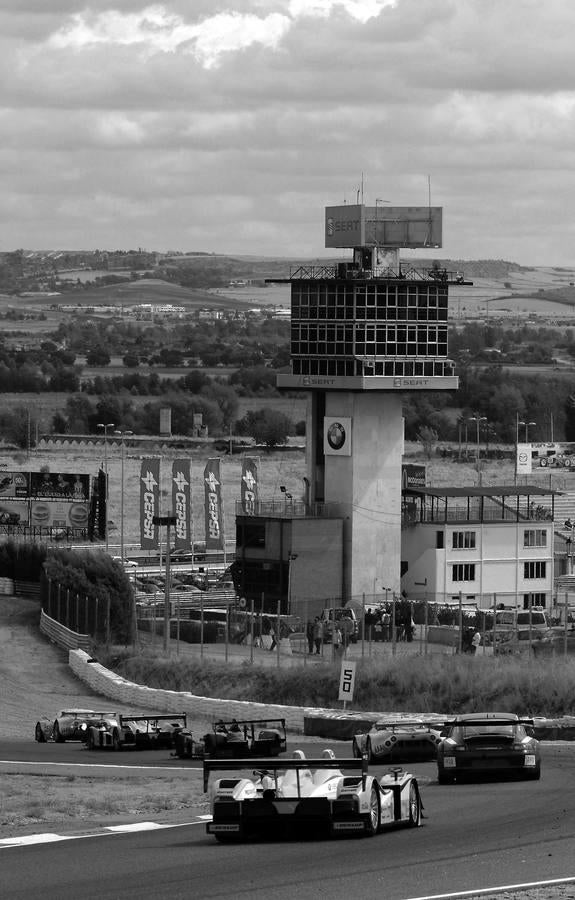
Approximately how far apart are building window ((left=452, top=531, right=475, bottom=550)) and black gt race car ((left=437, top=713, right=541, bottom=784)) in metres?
49.7

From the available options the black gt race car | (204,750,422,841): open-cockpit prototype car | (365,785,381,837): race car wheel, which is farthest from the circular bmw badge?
(204,750,422,841): open-cockpit prototype car

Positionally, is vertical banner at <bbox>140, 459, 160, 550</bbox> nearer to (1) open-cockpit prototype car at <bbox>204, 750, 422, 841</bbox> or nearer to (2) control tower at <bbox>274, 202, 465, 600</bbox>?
(2) control tower at <bbox>274, 202, 465, 600</bbox>

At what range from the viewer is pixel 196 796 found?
28.1 meters

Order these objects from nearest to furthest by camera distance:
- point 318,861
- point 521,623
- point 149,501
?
point 318,861
point 521,623
point 149,501

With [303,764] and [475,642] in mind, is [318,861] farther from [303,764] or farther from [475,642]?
[475,642]

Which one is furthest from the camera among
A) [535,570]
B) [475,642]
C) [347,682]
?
[535,570]

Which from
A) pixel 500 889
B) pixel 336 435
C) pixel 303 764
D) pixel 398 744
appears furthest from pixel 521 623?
pixel 500 889

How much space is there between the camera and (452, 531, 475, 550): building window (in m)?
78.9

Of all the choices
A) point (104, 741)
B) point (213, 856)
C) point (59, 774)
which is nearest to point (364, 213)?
point (104, 741)

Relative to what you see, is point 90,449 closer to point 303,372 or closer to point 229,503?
point 229,503

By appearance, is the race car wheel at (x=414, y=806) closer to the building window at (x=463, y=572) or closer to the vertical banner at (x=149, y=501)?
the building window at (x=463, y=572)

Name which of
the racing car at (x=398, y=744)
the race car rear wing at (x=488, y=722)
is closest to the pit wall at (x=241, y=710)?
the racing car at (x=398, y=744)

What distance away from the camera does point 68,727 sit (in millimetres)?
42312

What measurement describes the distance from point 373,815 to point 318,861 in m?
1.37
